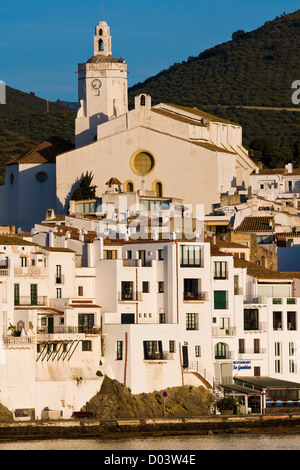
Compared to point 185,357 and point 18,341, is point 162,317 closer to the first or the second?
point 185,357

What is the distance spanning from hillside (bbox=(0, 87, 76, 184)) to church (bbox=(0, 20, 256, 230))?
12371mm

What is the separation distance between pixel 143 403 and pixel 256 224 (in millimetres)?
24814

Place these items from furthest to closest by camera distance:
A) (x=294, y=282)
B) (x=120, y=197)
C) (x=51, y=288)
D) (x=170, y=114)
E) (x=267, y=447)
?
(x=170, y=114), (x=120, y=197), (x=294, y=282), (x=51, y=288), (x=267, y=447)

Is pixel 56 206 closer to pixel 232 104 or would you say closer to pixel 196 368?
pixel 196 368

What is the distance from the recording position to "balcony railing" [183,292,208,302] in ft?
173

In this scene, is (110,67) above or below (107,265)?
above

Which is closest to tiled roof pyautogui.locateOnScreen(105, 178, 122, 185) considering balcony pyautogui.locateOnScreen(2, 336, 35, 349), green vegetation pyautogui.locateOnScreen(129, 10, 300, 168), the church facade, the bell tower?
the church facade

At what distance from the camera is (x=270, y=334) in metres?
54.9

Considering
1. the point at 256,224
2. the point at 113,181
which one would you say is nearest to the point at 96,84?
the point at 113,181

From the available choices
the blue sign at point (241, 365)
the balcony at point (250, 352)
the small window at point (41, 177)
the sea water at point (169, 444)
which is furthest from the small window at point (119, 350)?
the small window at point (41, 177)

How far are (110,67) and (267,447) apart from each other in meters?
48.5

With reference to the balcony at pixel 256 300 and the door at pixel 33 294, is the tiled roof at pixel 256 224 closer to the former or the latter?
the balcony at pixel 256 300

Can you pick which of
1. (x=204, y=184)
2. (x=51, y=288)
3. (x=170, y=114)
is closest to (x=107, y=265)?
(x=51, y=288)

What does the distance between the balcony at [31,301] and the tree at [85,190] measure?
28938mm
